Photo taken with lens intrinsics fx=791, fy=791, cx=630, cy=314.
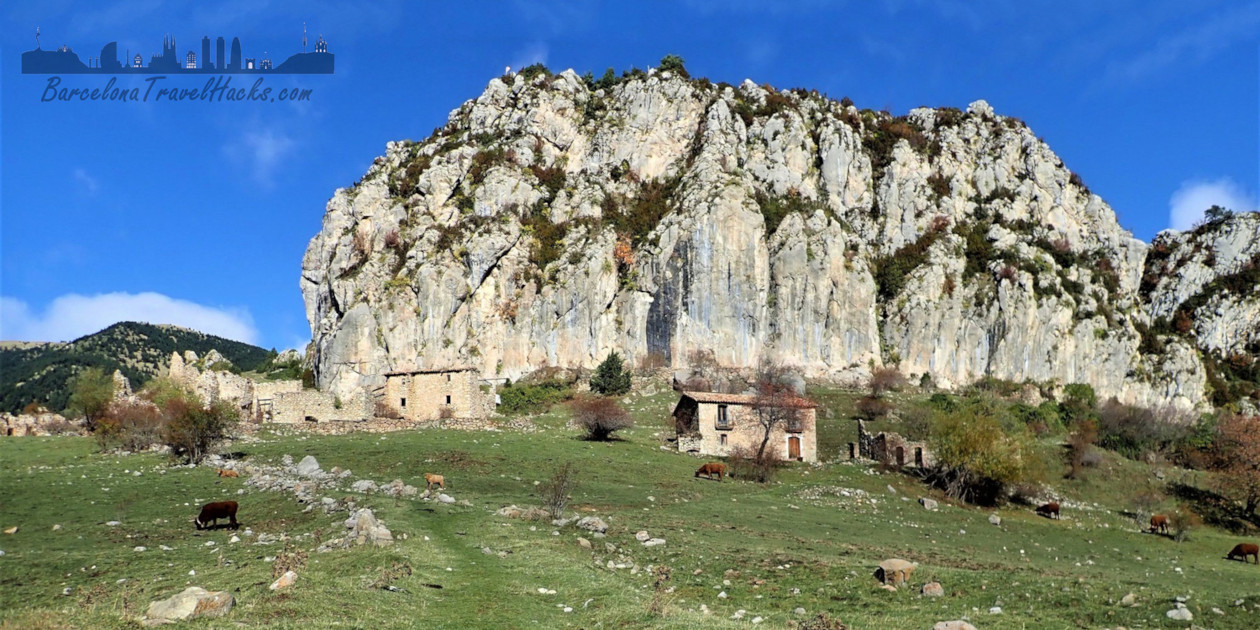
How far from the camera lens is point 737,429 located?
49.1m

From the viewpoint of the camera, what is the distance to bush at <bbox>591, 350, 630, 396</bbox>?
241ft

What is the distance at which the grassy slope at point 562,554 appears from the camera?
12.6m

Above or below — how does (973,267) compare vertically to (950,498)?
above

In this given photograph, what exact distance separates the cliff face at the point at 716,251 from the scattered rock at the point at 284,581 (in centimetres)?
7166

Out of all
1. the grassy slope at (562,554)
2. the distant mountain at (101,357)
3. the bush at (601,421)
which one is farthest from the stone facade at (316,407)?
the distant mountain at (101,357)

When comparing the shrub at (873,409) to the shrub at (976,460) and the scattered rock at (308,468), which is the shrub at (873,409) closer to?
the shrub at (976,460)

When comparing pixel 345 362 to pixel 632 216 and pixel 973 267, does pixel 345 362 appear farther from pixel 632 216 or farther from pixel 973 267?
pixel 973 267

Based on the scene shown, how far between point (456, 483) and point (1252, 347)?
12578 cm

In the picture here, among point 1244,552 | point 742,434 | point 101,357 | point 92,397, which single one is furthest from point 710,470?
point 101,357

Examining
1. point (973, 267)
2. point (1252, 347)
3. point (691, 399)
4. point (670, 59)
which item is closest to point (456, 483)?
point (691, 399)

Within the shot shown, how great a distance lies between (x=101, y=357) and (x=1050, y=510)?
15082cm

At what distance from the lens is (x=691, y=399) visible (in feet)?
164

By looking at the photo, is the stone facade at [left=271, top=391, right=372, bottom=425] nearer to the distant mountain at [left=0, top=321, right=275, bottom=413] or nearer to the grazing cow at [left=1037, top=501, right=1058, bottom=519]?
the grazing cow at [left=1037, top=501, right=1058, bottom=519]

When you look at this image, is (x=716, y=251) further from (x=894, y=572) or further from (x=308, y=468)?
(x=894, y=572)
